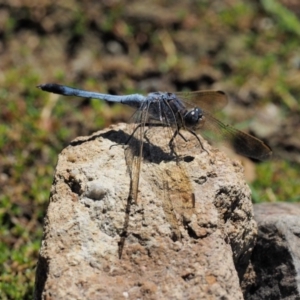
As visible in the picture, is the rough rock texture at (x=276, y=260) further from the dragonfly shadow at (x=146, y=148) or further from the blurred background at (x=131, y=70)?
the blurred background at (x=131, y=70)

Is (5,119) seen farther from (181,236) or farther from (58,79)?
(181,236)

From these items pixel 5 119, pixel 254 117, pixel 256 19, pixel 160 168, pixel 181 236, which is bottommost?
pixel 181 236

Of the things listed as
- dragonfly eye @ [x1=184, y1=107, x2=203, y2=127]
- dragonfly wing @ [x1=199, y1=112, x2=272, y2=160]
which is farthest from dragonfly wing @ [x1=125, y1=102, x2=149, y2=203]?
dragonfly wing @ [x1=199, y1=112, x2=272, y2=160]

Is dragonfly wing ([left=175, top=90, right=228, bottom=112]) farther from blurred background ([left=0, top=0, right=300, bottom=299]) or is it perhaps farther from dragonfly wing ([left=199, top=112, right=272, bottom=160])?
blurred background ([left=0, top=0, right=300, bottom=299])

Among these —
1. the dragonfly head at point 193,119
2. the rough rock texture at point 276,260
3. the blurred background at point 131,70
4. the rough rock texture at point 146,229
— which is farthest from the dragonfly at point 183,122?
the blurred background at point 131,70

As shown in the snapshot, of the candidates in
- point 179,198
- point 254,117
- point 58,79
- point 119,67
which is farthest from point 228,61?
point 179,198

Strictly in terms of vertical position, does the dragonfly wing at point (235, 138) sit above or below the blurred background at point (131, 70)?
below
